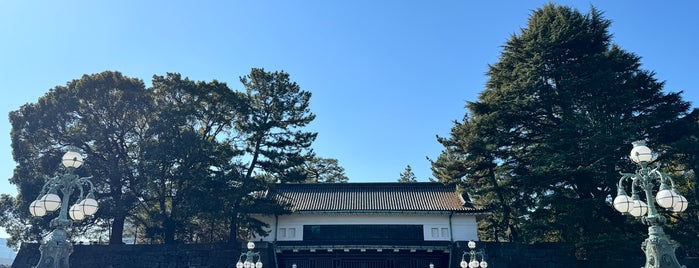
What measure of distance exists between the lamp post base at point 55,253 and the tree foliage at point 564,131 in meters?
17.0

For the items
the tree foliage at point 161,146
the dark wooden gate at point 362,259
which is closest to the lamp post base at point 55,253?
the tree foliage at point 161,146

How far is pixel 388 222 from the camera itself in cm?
2333

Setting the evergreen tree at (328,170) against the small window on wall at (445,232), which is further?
the evergreen tree at (328,170)

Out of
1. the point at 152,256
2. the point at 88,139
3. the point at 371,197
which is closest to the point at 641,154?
the point at 371,197

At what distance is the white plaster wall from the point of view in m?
23.0

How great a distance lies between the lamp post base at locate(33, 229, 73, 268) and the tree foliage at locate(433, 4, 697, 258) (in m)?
17.0

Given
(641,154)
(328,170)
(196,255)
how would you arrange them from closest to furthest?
(641,154) → (196,255) → (328,170)

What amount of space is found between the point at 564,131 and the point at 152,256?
20.4 m

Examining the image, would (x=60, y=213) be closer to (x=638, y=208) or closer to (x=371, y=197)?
(x=638, y=208)

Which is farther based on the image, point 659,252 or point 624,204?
point 624,204

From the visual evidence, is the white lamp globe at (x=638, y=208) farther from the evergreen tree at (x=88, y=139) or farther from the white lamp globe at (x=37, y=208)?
the evergreen tree at (x=88, y=139)

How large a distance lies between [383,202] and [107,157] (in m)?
14.5

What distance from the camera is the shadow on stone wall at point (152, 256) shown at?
21.3 metres

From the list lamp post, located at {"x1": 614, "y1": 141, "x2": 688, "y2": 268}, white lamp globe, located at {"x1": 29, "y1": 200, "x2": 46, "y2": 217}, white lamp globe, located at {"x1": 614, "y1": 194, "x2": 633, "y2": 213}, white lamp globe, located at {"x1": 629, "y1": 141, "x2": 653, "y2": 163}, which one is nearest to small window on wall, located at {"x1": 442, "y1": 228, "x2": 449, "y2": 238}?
lamp post, located at {"x1": 614, "y1": 141, "x2": 688, "y2": 268}
